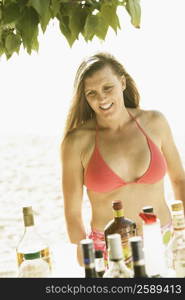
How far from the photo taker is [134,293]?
1.04m

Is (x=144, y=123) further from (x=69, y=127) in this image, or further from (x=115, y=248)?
(x=115, y=248)

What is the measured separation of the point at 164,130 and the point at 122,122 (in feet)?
0.60

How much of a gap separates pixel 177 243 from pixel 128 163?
95cm

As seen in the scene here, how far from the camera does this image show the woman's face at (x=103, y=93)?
2115mm

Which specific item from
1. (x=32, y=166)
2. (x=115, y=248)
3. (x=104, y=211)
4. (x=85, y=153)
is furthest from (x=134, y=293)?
(x=32, y=166)

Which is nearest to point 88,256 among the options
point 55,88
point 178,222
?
point 178,222

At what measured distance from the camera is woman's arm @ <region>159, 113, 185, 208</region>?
2.28 meters

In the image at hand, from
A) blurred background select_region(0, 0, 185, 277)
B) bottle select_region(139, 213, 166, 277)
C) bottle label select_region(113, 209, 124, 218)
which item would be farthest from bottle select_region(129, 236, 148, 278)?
blurred background select_region(0, 0, 185, 277)

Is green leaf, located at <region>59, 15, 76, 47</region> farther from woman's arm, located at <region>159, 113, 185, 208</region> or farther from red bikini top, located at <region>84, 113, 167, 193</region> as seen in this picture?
woman's arm, located at <region>159, 113, 185, 208</region>

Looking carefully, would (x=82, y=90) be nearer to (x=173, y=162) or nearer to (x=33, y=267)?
(x=173, y=162)

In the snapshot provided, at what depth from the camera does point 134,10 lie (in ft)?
3.99

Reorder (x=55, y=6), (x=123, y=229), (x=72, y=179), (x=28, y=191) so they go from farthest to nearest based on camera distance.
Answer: (x=28, y=191), (x=72, y=179), (x=123, y=229), (x=55, y=6)

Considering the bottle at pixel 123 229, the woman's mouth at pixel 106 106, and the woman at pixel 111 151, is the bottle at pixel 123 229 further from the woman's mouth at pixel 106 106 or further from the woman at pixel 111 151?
the woman's mouth at pixel 106 106

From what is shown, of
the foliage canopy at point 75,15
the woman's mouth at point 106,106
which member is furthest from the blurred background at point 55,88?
the foliage canopy at point 75,15
